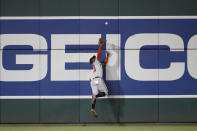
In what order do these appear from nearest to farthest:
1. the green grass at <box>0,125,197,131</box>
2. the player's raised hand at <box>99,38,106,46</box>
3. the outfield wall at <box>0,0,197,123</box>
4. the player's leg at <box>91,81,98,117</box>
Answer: the green grass at <box>0,125,197,131</box>, the player's leg at <box>91,81,98,117</box>, the player's raised hand at <box>99,38,106,46</box>, the outfield wall at <box>0,0,197,123</box>

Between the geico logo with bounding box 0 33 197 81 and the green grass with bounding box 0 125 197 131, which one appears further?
the geico logo with bounding box 0 33 197 81

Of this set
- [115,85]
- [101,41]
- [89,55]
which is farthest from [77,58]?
[115,85]

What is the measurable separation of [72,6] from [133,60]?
2489mm

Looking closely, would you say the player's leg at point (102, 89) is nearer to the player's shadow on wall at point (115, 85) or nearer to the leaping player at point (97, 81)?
the leaping player at point (97, 81)

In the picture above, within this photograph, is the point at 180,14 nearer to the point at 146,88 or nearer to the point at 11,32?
the point at 146,88

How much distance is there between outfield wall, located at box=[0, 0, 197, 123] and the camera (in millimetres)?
9508

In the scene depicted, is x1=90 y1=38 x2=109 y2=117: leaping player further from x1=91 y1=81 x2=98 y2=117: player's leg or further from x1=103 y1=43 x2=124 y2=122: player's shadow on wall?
x1=103 y1=43 x2=124 y2=122: player's shadow on wall

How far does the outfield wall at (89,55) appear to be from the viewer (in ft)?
31.2

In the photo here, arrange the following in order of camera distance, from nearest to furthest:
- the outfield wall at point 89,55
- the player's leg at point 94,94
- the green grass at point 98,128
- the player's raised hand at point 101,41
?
the green grass at point 98,128
the player's leg at point 94,94
the player's raised hand at point 101,41
the outfield wall at point 89,55

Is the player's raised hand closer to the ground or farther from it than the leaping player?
farther from it

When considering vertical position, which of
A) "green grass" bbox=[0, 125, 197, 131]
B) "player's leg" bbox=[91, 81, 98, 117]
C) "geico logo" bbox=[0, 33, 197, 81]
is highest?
"geico logo" bbox=[0, 33, 197, 81]

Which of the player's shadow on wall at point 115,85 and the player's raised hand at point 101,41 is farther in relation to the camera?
the player's shadow on wall at point 115,85

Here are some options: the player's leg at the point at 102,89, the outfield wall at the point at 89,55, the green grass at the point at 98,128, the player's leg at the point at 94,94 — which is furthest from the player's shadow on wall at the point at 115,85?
the green grass at the point at 98,128

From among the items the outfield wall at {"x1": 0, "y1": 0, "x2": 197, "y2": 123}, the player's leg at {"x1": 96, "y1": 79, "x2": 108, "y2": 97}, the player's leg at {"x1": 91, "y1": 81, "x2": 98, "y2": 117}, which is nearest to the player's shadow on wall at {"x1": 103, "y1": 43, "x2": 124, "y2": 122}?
the outfield wall at {"x1": 0, "y1": 0, "x2": 197, "y2": 123}
